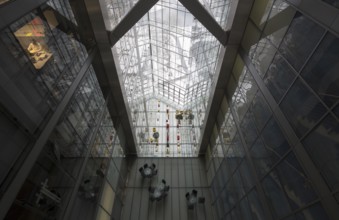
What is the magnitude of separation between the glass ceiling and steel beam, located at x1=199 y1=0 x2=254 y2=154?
1416 millimetres

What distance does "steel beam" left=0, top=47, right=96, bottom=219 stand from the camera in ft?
19.1

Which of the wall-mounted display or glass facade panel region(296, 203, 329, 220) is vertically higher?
the wall-mounted display

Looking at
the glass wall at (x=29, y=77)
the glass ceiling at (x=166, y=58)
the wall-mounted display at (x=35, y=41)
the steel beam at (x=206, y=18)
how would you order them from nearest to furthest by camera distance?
the glass wall at (x=29, y=77) < the wall-mounted display at (x=35, y=41) < the steel beam at (x=206, y=18) < the glass ceiling at (x=166, y=58)

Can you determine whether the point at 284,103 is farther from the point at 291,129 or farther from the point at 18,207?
the point at 18,207

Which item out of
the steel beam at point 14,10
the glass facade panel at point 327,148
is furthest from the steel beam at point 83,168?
the glass facade panel at point 327,148

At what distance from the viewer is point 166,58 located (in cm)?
2794

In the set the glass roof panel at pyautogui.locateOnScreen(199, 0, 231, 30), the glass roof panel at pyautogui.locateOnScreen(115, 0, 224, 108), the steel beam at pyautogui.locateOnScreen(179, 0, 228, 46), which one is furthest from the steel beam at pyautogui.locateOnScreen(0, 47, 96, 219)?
the glass roof panel at pyautogui.locateOnScreen(199, 0, 231, 30)

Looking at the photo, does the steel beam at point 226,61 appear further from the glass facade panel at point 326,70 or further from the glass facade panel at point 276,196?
the glass facade panel at point 276,196

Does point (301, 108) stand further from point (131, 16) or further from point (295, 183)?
point (131, 16)

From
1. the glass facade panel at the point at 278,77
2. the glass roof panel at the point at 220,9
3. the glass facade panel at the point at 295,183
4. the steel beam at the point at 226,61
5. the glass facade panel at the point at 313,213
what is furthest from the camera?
the glass roof panel at the point at 220,9

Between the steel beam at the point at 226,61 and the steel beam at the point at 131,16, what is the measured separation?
190 inches

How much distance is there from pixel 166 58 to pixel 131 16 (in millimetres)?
15402

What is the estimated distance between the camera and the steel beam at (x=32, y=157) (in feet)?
19.1

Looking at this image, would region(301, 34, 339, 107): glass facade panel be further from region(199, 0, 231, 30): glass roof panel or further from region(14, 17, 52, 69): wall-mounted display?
region(14, 17, 52, 69): wall-mounted display
